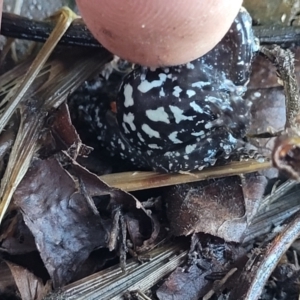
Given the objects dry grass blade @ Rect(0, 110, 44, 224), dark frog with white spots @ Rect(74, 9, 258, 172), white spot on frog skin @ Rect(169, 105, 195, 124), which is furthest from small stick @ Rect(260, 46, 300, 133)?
dry grass blade @ Rect(0, 110, 44, 224)

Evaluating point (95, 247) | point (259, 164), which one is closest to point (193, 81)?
point (259, 164)

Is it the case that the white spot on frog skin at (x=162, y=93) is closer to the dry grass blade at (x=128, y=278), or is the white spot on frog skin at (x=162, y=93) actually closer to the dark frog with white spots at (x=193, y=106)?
the dark frog with white spots at (x=193, y=106)

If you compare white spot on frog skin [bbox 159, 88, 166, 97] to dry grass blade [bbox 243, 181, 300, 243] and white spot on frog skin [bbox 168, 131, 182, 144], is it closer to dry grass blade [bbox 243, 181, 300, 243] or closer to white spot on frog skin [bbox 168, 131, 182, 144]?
white spot on frog skin [bbox 168, 131, 182, 144]

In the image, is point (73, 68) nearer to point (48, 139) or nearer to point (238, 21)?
point (48, 139)

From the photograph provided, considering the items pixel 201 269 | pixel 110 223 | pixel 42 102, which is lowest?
pixel 201 269

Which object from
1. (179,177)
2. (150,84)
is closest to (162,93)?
(150,84)

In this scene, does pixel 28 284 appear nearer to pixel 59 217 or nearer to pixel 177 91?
pixel 59 217
